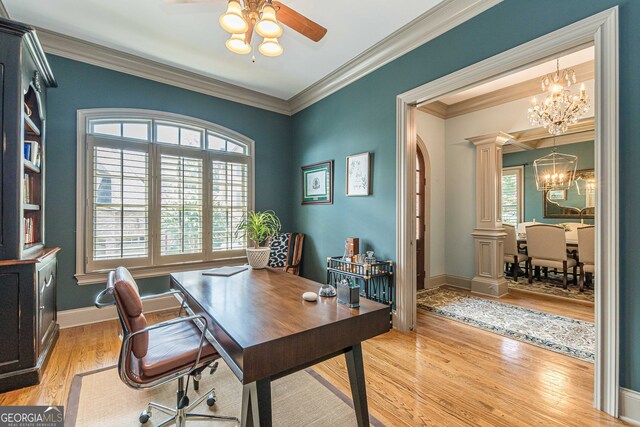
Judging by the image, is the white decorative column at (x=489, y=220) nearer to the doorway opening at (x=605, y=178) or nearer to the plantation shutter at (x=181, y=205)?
the doorway opening at (x=605, y=178)

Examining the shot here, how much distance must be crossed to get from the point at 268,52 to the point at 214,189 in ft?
8.06

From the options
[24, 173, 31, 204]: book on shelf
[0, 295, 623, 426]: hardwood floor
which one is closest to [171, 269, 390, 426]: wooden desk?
[0, 295, 623, 426]: hardwood floor

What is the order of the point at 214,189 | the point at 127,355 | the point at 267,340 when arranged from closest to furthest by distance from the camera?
the point at 267,340, the point at 127,355, the point at 214,189

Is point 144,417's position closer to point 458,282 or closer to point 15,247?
point 15,247

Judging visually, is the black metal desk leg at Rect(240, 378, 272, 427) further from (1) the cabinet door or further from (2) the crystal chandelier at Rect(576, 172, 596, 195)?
(2) the crystal chandelier at Rect(576, 172, 596, 195)

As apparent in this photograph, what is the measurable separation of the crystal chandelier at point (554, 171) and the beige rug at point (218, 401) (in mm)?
5976

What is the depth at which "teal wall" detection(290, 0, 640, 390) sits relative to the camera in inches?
68.8

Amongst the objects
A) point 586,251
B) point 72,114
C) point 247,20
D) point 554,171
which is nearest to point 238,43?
point 247,20

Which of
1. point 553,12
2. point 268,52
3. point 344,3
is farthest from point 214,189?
point 553,12

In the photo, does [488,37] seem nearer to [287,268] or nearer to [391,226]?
[391,226]

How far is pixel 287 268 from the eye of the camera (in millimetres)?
4188

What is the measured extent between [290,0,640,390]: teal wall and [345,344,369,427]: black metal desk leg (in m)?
1.65

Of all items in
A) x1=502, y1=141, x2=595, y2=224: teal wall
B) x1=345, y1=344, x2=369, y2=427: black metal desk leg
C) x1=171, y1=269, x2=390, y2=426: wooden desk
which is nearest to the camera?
x1=171, y1=269, x2=390, y2=426: wooden desk

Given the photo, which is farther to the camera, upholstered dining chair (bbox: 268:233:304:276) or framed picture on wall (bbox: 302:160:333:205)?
upholstered dining chair (bbox: 268:233:304:276)
